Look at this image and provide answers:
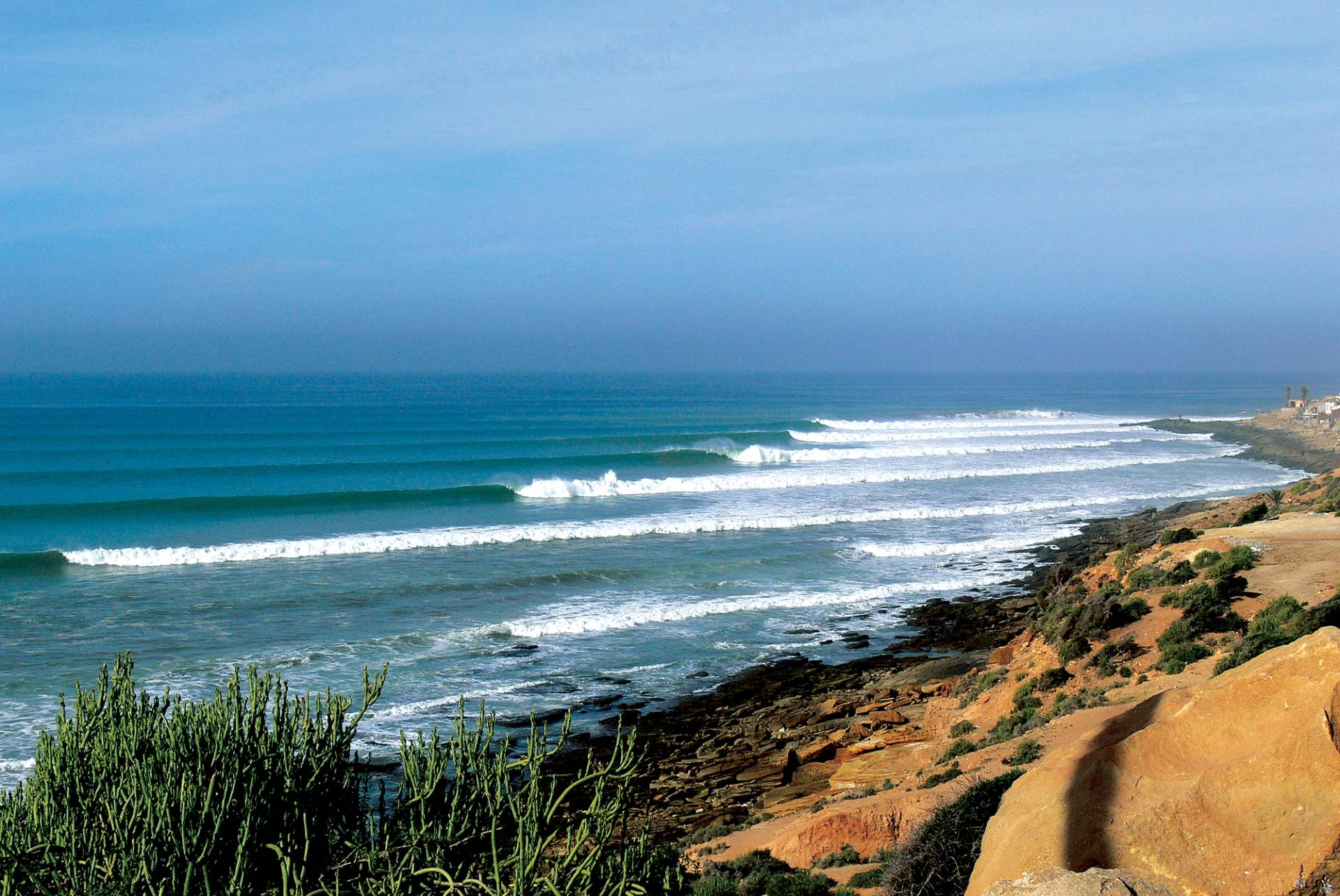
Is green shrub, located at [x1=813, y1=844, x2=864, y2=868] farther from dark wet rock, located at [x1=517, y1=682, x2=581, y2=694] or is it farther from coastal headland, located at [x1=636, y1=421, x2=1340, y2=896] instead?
dark wet rock, located at [x1=517, y1=682, x2=581, y2=694]

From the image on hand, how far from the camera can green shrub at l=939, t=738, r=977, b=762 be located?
1176 centimetres

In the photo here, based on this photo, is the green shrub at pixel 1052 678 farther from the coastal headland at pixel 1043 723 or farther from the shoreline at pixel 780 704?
the shoreline at pixel 780 704

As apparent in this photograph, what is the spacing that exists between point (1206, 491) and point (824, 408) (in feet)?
185

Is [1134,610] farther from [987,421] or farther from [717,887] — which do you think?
[987,421]

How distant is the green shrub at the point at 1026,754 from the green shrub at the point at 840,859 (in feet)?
7.28

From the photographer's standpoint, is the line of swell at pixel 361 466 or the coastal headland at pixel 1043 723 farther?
the line of swell at pixel 361 466

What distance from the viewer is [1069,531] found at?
Answer: 31.5m

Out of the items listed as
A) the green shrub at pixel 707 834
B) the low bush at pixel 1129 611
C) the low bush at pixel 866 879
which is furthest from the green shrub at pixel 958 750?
the low bush at pixel 1129 611

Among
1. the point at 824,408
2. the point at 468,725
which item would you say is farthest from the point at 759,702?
the point at 824,408

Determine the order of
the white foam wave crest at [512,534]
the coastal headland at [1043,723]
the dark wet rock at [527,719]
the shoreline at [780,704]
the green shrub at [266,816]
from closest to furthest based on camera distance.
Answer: the green shrub at [266,816] → the coastal headland at [1043,723] → the shoreline at [780,704] → the dark wet rock at [527,719] → the white foam wave crest at [512,534]

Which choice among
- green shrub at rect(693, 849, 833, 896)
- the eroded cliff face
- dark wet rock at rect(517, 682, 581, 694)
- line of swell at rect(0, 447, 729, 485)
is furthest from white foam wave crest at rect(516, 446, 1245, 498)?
green shrub at rect(693, 849, 833, 896)

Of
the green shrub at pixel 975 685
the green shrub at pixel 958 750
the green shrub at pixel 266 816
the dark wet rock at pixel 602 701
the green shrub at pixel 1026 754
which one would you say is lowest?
the dark wet rock at pixel 602 701

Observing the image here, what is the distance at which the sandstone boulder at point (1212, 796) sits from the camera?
16.4 feet

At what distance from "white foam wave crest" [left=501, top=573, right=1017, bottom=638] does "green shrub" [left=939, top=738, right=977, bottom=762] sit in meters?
9.03
